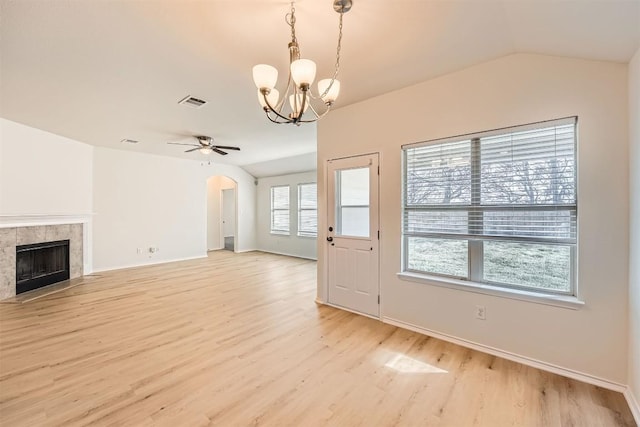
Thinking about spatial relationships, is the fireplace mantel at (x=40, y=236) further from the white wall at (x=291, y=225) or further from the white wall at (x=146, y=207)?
the white wall at (x=291, y=225)

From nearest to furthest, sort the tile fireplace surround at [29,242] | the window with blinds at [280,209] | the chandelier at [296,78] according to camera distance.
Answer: the chandelier at [296,78], the tile fireplace surround at [29,242], the window with blinds at [280,209]

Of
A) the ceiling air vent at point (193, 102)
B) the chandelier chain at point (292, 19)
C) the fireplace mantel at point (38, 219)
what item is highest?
the ceiling air vent at point (193, 102)

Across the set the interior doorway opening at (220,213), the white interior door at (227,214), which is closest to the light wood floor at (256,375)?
the interior doorway opening at (220,213)

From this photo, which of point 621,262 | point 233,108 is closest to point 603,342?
point 621,262

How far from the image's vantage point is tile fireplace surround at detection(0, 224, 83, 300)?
163 inches

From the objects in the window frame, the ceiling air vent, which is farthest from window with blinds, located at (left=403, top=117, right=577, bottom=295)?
the window frame

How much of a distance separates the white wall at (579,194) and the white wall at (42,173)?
18.1 ft

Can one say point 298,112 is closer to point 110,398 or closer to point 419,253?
point 419,253

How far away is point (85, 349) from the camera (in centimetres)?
264

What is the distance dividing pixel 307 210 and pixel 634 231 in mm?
6468

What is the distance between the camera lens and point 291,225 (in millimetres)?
8211

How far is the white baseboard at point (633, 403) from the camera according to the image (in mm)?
1780

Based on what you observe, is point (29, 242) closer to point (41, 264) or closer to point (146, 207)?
point (41, 264)

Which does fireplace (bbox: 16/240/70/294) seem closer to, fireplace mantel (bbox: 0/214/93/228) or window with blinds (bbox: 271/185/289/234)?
fireplace mantel (bbox: 0/214/93/228)
